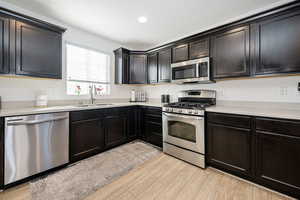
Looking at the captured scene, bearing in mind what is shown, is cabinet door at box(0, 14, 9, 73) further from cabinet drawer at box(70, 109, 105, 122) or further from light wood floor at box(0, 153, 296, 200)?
light wood floor at box(0, 153, 296, 200)

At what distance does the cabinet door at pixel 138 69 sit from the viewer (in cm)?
352

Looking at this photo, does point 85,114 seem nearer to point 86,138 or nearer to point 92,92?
point 86,138

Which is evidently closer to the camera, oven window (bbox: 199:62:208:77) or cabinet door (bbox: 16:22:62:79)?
cabinet door (bbox: 16:22:62:79)

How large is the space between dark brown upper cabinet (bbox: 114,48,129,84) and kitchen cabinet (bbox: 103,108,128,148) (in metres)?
0.96

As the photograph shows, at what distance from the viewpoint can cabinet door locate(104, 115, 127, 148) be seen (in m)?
2.64

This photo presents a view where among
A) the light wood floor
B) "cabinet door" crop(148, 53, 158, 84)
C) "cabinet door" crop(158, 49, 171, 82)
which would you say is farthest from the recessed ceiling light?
the light wood floor

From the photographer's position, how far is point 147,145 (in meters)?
3.02

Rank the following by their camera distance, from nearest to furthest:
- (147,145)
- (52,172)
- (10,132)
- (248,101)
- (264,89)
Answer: (10,132), (52,172), (264,89), (248,101), (147,145)

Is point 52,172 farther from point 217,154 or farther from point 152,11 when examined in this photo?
point 152,11

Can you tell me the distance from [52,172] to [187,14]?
11.3ft

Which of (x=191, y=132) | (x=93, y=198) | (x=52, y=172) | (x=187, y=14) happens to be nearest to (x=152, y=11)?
(x=187, y=14)

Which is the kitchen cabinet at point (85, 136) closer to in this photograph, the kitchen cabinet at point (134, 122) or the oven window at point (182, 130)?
the kitchen cabinet at point (134, 122)

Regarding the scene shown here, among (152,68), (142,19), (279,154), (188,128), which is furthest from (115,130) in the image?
(279,154)

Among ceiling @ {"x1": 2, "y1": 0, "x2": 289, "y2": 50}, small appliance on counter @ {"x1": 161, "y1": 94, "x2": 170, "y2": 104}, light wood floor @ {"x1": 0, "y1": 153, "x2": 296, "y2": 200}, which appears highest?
ceiling @ {"x1": 2, "y1": 0, "x2": 289, "y2": 50}
